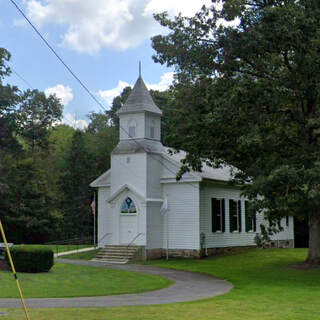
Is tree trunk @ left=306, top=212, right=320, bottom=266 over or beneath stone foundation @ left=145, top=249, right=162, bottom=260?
over

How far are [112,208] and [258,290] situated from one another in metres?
14.5

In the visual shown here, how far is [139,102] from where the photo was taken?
29.1m

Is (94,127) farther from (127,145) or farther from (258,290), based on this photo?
(258,290)

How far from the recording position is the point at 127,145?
2908cm

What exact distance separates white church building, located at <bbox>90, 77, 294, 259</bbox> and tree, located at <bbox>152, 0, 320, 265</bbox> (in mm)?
5350

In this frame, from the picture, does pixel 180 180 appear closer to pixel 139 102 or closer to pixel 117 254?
pixel 139 102

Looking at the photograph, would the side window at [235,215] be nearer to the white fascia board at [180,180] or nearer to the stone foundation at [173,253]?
the stone foundation at [173,253]

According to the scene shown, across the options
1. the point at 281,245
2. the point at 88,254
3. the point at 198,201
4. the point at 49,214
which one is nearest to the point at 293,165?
the point at 198,201

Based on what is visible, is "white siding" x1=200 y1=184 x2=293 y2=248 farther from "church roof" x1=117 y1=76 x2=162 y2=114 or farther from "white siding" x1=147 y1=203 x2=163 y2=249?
"church roof" x1=117 y1=76 x2=162 y2=114

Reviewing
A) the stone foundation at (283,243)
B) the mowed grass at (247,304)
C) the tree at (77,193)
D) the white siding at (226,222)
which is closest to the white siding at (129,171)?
the white siding at (226,222)

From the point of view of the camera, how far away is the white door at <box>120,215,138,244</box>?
92.0ft

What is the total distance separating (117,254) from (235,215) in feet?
28.3

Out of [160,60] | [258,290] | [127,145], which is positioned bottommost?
[258,290]

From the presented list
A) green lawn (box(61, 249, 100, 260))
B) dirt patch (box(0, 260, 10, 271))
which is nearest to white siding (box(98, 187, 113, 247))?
green lawn (box(61, 249, 100, 260))
